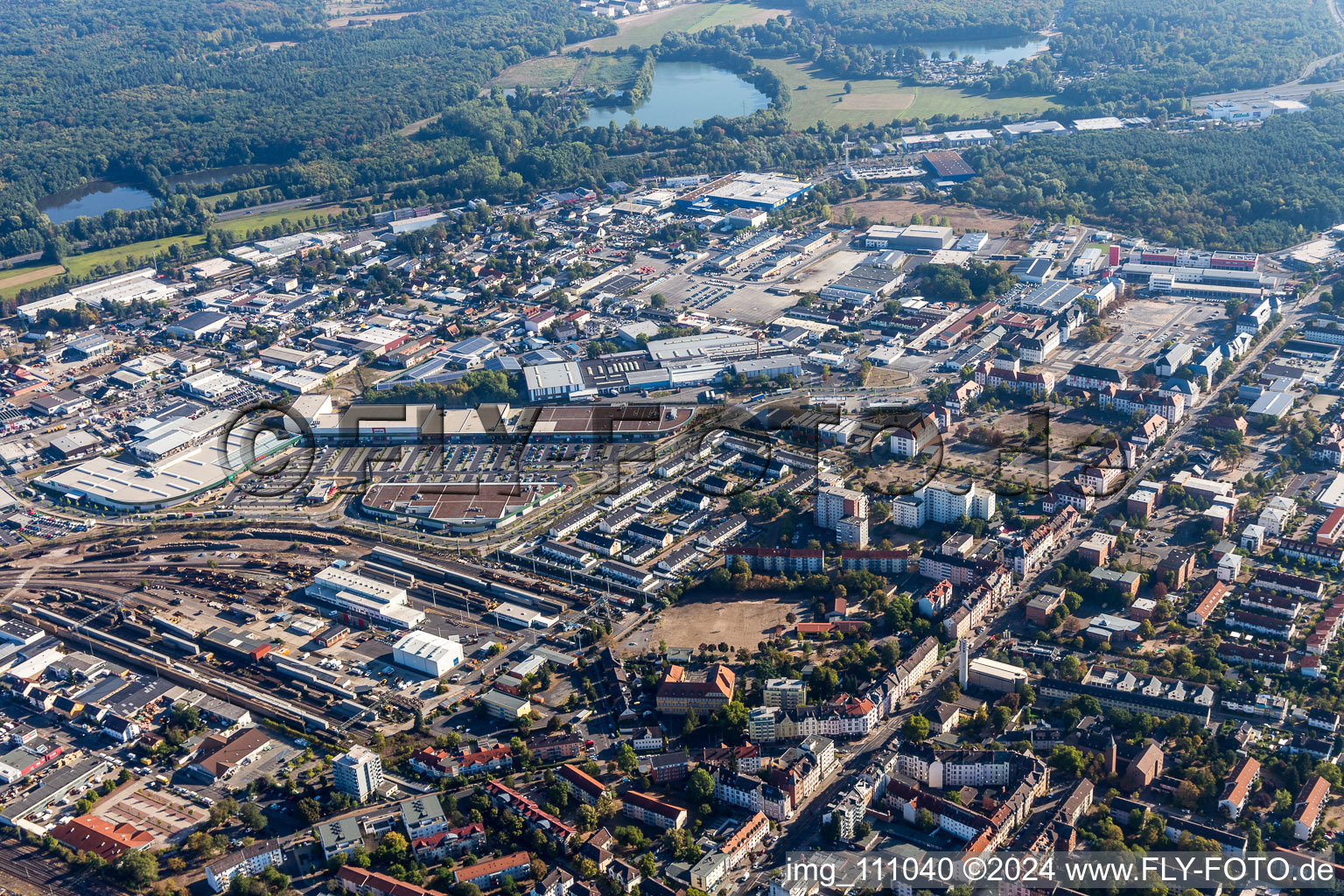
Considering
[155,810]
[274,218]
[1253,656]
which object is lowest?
[155,810]

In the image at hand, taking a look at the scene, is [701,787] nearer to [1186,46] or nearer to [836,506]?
[836,506]

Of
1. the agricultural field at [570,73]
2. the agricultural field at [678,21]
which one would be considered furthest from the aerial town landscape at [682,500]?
the agricultural field at [678,21]

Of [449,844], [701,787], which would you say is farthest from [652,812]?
[449,844]

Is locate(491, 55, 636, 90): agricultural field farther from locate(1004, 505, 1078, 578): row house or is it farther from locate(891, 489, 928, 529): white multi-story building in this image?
locate(1004, 505, 1078, 578): row house

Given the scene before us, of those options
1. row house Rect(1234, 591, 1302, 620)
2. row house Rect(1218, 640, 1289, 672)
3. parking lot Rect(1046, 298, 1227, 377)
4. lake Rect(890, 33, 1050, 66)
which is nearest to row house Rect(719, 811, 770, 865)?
row house Rect(1218, 640, 1289, 672)

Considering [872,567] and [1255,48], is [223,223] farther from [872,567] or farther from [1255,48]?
[1255,48]

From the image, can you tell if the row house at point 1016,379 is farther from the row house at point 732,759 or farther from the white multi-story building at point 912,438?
the row house at point 732,759

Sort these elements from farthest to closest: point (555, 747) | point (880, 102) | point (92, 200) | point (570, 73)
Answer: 1. point (570, 73)
2. point (880, 102)
3. point (92, 200)
4. point (555, 747)
